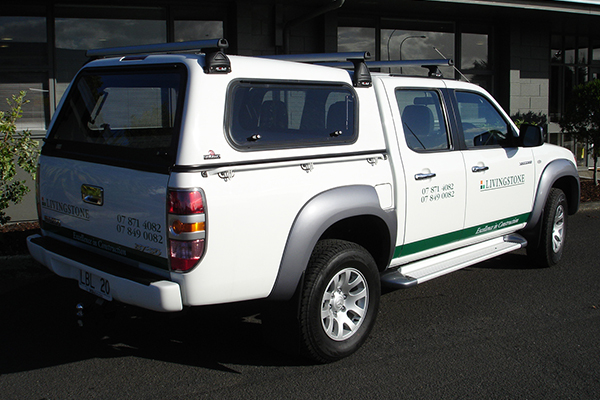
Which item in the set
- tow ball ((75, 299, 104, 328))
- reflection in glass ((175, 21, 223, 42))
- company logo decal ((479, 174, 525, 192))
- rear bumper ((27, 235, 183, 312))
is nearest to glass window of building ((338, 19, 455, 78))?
reflection in glass ((175, 21, 223, 42))

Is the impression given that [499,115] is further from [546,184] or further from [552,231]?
[552,231]

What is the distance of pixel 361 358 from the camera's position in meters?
4.03

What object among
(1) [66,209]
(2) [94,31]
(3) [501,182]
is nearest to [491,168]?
(3) [501,182]

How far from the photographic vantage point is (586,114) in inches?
440

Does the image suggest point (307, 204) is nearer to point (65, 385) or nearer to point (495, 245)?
point (65, 385)

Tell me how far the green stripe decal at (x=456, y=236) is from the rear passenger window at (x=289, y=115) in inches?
40.3

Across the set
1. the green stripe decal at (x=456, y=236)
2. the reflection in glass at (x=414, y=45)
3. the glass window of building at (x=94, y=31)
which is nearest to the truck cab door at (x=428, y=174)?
the green stripe decal at (x=456, y=236)

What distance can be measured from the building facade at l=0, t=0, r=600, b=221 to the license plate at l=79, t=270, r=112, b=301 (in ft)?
16.3

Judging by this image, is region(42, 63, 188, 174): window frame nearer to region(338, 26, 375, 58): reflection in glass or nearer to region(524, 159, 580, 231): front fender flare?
region(524, 159, 580, 231): front fender flare

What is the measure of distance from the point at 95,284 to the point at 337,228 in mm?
1686

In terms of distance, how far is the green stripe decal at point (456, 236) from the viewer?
4.56 meters

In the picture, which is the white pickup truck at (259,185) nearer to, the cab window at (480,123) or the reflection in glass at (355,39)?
the cab window at (480,123)

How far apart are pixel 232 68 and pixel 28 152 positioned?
3806mm

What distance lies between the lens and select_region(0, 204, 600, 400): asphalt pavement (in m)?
3.58
